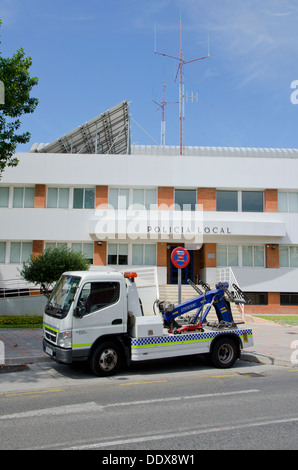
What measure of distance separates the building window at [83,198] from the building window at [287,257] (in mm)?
11836

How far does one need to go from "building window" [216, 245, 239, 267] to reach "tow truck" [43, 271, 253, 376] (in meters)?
14.5

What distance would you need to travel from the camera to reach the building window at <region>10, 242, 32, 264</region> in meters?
23.3

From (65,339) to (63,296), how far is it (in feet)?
3.32

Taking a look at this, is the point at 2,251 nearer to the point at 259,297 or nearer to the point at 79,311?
the point at 259,297

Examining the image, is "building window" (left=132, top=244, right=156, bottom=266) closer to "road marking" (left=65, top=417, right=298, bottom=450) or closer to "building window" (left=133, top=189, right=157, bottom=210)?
"building window" (left=133, top=189, right=157, bottom=210)

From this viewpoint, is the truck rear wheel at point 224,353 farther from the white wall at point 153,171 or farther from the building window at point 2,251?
the building window at point 2,251

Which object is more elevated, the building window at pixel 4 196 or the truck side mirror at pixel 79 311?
the building window at pixel 4 196

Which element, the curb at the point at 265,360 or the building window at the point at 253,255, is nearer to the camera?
the curb at the point at 265,360

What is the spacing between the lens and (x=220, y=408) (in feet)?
21.0

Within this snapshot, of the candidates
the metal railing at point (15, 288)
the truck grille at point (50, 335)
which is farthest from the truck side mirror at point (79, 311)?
the metal railing at point (15, 288)

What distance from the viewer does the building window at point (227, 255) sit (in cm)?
2411

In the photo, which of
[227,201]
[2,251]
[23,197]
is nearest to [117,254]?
[23,197]

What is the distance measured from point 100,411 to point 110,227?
17.0 metres

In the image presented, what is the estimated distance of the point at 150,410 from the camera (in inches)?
247
